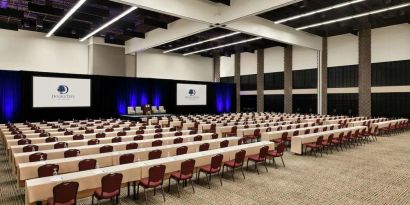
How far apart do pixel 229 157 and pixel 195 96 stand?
2046cm

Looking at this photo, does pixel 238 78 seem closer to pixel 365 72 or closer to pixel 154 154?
pixel 365 72

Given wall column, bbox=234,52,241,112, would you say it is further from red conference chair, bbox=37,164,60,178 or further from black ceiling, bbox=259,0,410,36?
red conference chair, bbox=37,164,60,178

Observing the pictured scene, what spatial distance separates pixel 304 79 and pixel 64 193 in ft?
78.4

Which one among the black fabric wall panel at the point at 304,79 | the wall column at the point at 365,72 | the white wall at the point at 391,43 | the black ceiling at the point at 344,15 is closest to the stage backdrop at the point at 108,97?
the black fabric wall panel at the point at 304,79

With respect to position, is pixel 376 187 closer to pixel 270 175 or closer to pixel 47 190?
pixel 270 175

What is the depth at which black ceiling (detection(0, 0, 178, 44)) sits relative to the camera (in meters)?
14.1

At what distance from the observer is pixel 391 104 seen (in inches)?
793

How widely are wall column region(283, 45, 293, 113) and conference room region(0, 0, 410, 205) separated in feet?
0.47

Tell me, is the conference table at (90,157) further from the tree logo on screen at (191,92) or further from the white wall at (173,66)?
the white wall at (173,66)

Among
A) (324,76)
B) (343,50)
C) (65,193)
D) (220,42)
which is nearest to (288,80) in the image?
(324,76)

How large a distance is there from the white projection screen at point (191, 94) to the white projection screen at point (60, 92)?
27.6 feet

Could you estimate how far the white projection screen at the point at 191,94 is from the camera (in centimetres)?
2666

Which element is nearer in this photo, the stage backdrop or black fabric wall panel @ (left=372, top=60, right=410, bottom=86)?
the stage backdrop

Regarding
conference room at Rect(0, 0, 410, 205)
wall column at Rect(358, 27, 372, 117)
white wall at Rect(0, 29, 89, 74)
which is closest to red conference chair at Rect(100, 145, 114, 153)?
conference room at Rect(0, 0, 410, 205)
